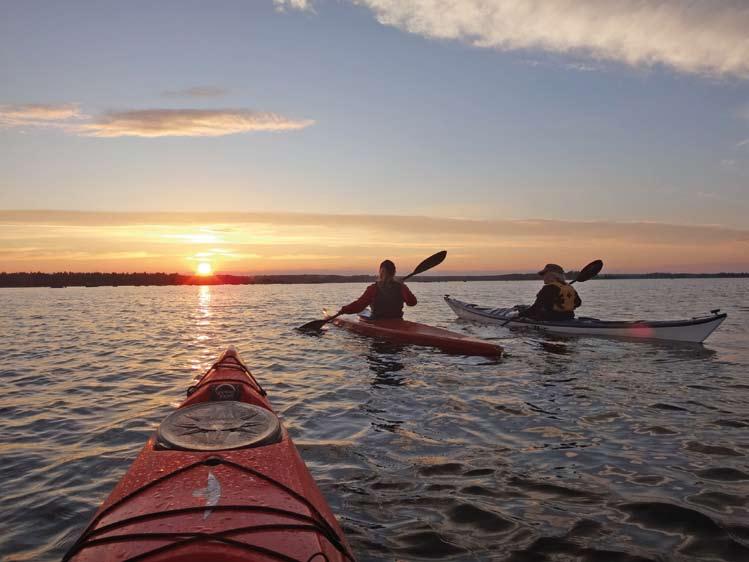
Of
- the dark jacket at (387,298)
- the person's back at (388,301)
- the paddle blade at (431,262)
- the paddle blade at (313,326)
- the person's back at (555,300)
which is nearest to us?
the dark jacket at (387,298)

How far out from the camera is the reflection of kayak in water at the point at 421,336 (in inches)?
404

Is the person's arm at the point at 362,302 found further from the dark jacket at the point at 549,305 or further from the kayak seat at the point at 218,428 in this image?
the kayak seat at the point at 218,428

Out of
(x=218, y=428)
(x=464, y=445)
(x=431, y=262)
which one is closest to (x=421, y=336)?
(x=431, y=262)

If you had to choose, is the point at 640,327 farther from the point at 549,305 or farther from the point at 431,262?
the point at 431,262

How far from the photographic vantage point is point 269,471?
121 inches

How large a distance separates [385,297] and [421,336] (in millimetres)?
1882

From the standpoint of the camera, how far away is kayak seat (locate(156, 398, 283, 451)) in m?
3.47

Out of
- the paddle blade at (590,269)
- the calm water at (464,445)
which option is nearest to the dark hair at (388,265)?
the calm water at (464,445)

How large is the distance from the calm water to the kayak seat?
2.74 ft

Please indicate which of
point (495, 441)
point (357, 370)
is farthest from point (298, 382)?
point (495, 441)

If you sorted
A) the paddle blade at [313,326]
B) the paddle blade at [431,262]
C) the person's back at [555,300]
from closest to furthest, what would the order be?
1. the person's back at [555,300]
2. the paddle blade at [431,262]
3. the paddle blade at [313,326]

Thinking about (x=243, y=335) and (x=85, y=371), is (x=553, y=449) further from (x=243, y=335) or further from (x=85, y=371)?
(x=243, y=335)

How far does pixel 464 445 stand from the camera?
512 cm

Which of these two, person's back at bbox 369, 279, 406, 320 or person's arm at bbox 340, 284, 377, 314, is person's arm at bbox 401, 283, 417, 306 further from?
person's arm at bbox 340, 284, 377, 314
